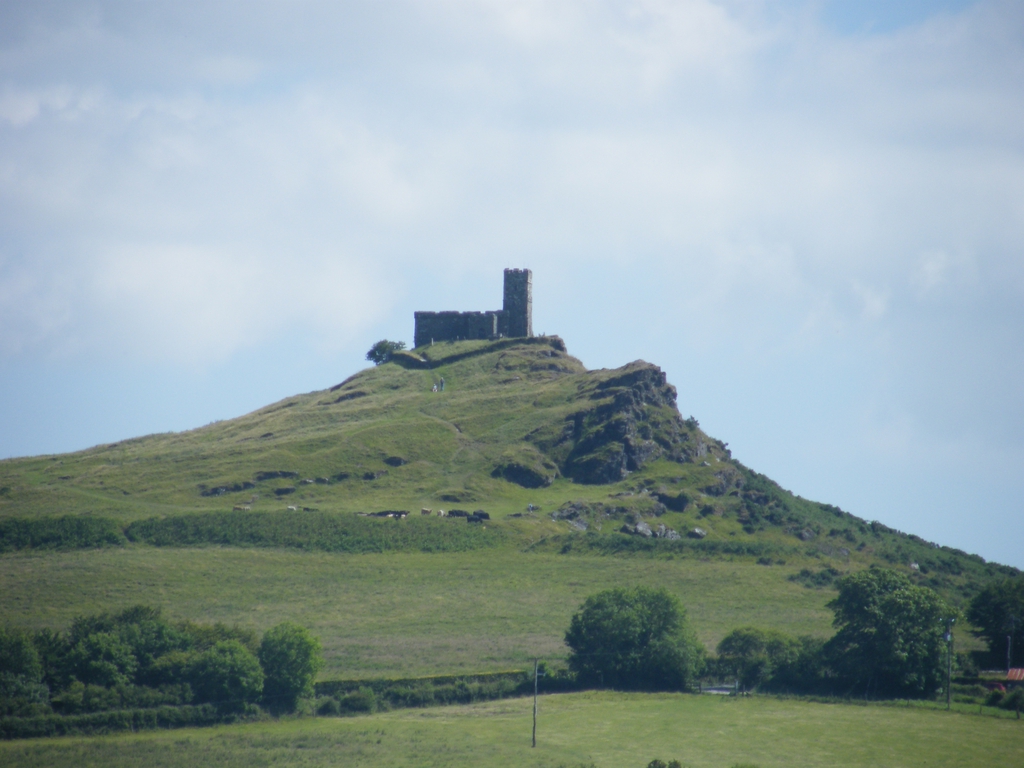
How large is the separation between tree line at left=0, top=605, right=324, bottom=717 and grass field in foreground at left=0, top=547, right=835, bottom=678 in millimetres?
6701

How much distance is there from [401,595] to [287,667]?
32128 millimetres

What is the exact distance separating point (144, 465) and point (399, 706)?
82.7m

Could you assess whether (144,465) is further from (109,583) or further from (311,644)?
(311,644)

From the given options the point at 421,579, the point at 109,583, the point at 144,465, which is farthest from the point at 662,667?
the point at 144,465

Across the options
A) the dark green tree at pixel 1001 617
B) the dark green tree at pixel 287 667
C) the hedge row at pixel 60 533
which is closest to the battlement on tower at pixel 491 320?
the hedge row at pixel 60 533

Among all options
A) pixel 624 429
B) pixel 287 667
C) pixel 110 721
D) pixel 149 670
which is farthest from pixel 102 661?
pixel 624 429

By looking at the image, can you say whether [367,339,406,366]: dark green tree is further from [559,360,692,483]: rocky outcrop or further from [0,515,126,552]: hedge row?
[0,515,126,552]: hedge row

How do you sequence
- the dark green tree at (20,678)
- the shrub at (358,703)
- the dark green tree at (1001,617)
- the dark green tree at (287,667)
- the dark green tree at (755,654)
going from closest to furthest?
the dark green tree at (20,678)
the dark green tree at (287,667)
the shrub at (358,703)
the dark green tree at (755,654)
the dark green tree at (1001,617)

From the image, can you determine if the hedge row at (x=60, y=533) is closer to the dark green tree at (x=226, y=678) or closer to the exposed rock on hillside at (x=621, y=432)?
the dark green tree at (x=226, y=678)

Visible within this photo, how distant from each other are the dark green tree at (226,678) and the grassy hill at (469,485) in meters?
46.7

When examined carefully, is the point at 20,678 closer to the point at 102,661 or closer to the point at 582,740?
the point at 102,661

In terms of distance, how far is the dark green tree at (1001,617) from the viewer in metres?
77.1

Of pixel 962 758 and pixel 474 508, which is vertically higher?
pixel 474 508

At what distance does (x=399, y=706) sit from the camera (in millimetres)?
64812
